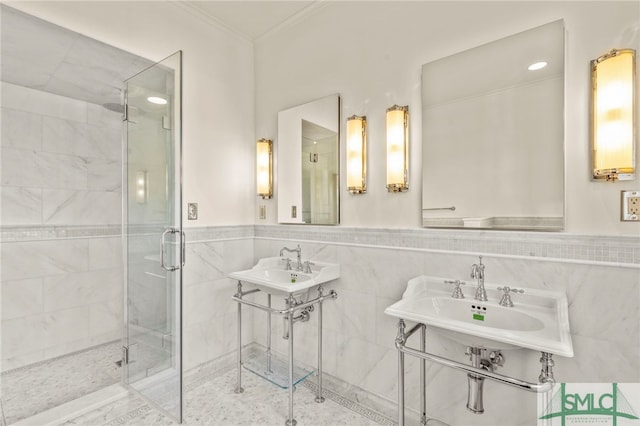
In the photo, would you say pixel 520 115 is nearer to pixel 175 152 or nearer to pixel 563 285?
pixel 563 285

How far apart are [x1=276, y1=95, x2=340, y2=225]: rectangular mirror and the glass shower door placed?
2.87ft

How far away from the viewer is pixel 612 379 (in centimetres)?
131

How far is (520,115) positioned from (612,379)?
121 cm

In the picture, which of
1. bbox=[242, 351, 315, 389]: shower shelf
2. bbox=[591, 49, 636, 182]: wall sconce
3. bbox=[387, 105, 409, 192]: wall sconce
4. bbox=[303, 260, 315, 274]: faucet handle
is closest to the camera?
bbox=[591, 49, 636, 182]: wall sconce

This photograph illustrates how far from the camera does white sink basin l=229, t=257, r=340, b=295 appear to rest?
1.90 metres

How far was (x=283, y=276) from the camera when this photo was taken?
2338 mm

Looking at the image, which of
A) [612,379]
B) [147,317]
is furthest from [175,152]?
[612,379]

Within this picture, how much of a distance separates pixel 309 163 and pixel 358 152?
18.1 inches

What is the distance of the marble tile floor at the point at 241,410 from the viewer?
6.36 ft

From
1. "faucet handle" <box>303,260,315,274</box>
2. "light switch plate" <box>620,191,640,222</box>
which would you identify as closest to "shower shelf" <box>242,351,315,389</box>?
"faucet handle" <box>303,260,315,274</box>

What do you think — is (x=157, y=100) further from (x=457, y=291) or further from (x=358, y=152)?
(x=457, y=291)

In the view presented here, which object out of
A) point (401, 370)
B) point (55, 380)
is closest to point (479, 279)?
point (401, 370)

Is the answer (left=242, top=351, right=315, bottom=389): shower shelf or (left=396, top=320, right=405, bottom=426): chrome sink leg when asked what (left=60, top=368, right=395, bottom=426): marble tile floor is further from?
(left=396, top=320, right=405, bottom=426): chrome sink leg

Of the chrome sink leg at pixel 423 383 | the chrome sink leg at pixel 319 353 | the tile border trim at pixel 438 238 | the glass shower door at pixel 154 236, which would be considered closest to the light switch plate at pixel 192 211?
the tile border trim at pixel 438 238
